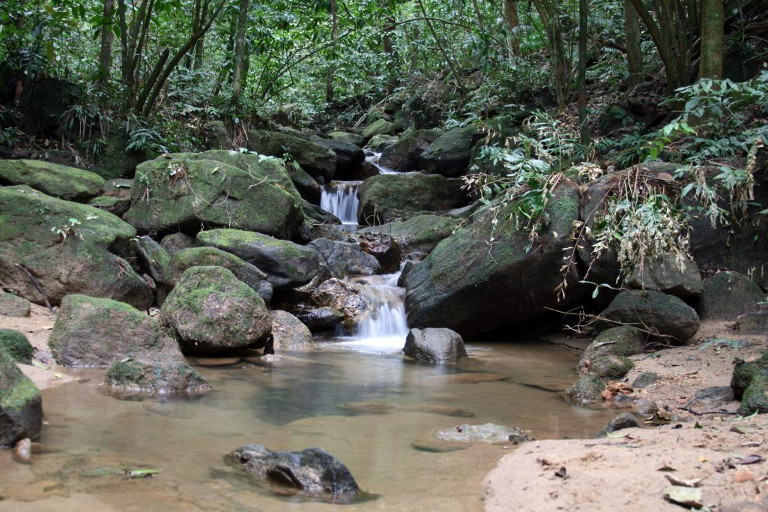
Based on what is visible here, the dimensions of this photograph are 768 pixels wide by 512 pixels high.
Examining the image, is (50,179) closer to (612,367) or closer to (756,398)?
(612,367)

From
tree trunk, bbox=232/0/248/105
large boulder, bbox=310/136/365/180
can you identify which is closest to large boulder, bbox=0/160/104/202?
tree trunk, bbox=232/0/248/105

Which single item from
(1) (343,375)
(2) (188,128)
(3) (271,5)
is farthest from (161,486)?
(3) (271,5)

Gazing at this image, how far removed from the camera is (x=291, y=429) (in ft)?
13.8

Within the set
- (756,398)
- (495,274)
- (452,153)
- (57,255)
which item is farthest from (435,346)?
(452,153)

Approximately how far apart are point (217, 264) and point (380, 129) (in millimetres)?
11185

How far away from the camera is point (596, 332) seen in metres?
7.44

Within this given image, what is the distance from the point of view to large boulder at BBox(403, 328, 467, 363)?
7.03 m

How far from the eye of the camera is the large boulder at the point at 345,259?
31.4 ft

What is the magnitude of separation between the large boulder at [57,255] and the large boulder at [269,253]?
1.15m

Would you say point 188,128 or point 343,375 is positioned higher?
point 188,128

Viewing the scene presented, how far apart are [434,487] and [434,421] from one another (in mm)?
1348

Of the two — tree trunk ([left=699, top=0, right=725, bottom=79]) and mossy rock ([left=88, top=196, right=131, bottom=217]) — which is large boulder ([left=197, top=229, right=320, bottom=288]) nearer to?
mossy rock ([left=88, top=196, right=131, bottom=217])

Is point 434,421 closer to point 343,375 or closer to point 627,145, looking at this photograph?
point 343,375

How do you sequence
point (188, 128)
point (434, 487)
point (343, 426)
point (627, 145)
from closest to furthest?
point (434, 487), point (343, 426), point (627, 145), point (188, 128)
